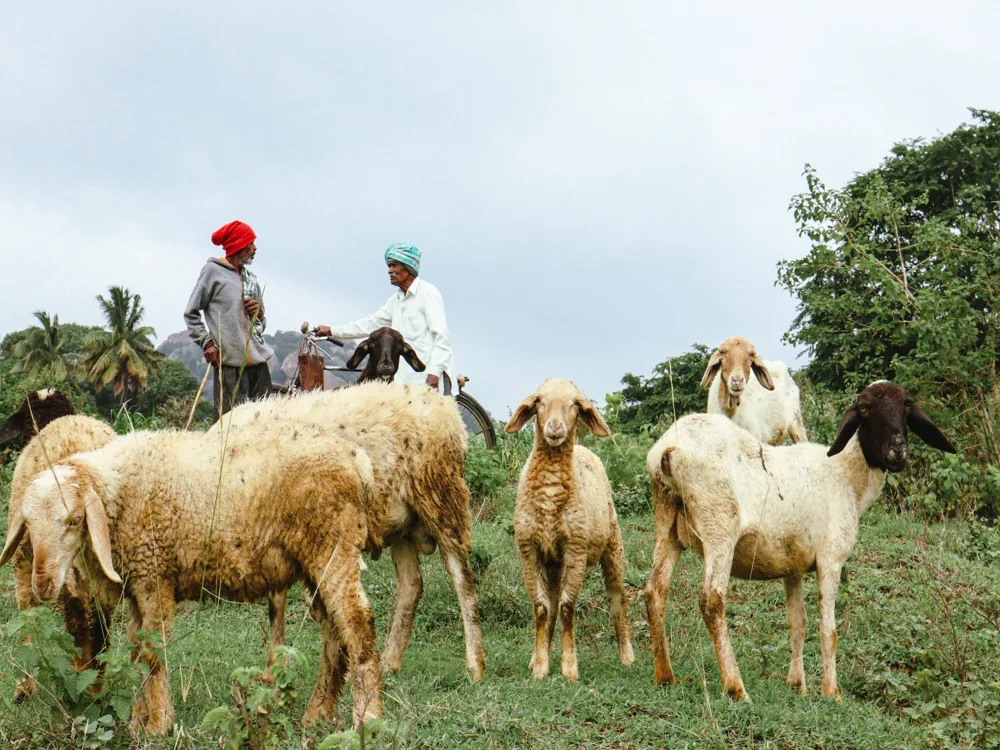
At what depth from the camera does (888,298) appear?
42.1ft

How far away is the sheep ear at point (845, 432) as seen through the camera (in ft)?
21.2

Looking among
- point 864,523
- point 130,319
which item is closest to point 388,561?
point 864,523

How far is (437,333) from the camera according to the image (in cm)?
909

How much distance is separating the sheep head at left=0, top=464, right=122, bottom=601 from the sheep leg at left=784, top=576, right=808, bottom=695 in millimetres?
4169

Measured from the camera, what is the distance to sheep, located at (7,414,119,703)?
473 cm

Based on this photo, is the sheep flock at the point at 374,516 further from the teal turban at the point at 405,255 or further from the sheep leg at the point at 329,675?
the teal turban at the point at 405,255

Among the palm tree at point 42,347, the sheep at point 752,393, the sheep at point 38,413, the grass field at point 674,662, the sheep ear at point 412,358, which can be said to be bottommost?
the grass field at point 674,662

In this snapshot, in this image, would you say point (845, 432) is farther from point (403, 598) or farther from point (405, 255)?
point (405, 255)

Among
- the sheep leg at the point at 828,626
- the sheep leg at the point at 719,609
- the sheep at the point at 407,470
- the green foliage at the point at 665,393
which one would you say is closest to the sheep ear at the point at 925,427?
the sheep leg at the point at 828,626

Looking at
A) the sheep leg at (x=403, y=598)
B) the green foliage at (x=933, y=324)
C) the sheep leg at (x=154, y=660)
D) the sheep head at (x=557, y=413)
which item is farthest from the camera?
the green foliage at (x=933, y=324)

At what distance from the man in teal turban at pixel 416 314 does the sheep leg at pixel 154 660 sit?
171 inches

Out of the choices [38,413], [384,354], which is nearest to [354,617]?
[38,413]

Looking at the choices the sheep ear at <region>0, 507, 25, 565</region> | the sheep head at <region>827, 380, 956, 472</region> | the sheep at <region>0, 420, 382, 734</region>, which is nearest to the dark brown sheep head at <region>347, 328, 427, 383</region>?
the sheep at <region>0, 420, 382, 734</region>

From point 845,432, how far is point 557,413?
1.94m
